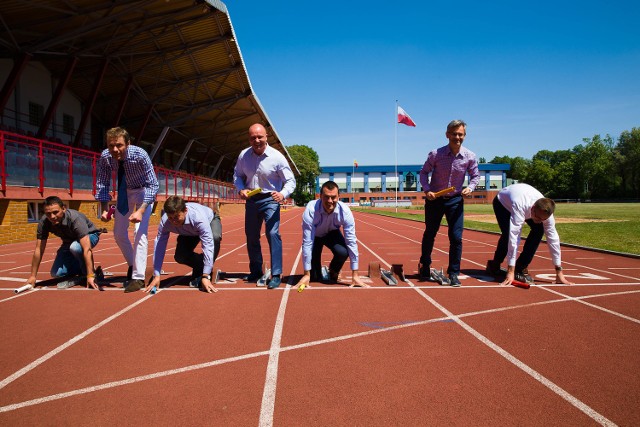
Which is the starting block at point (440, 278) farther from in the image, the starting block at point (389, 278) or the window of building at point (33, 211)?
the window of building at point (33, 211)

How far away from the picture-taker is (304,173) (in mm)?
83688

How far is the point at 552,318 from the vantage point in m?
3.64

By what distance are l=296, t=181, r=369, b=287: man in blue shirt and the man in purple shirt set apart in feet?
3.85

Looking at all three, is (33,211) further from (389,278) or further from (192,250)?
(389,278)

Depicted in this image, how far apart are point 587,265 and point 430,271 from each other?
338 cm

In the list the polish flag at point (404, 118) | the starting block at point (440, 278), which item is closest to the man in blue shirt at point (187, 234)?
the starting block at point (440, 278)

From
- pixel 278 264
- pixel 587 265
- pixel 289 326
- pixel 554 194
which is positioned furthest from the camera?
pixel 554 194

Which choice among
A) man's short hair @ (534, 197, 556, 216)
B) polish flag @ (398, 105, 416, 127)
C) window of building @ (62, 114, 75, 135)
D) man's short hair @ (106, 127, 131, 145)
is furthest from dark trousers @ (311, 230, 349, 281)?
polish flag @ (398, 105, 416, 127)

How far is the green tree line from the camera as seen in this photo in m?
74.9

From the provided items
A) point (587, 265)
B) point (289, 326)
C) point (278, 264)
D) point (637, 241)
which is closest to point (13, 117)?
point (278, 264)

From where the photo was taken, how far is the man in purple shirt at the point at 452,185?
5188 mm

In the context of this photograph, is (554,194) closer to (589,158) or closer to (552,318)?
(589,158)

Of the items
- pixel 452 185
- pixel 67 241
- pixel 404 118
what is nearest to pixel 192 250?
pixel 67 241

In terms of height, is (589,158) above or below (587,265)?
above
